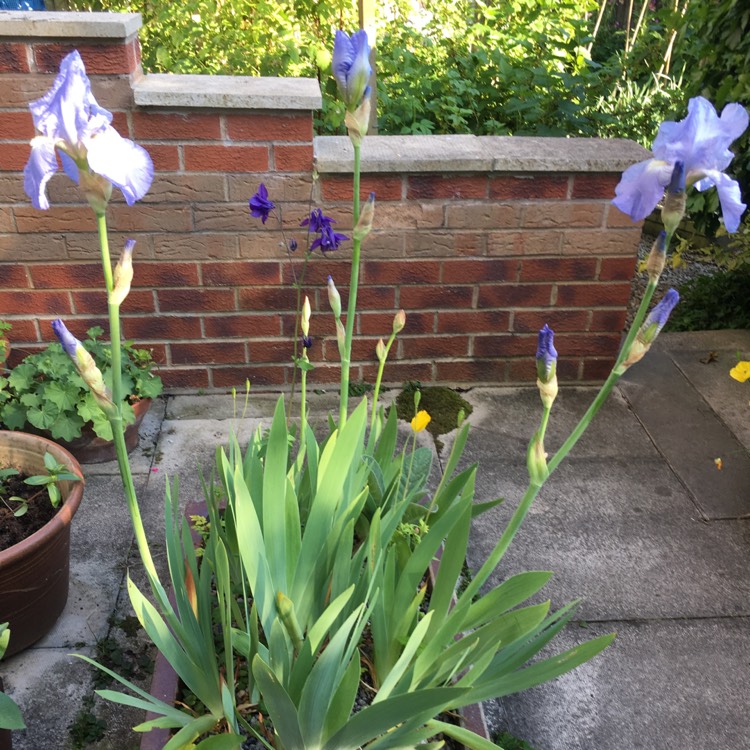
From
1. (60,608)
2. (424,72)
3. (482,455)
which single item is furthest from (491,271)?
Answer: (60,608)

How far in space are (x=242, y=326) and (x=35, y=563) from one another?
4.41 ft

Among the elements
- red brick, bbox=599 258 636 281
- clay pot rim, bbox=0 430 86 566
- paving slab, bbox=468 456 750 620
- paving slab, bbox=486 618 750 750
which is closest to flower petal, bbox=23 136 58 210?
clay pot rim, bbox=0 430 86 566

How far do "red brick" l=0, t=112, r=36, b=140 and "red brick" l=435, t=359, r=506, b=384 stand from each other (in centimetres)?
167

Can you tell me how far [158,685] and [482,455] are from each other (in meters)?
1.56

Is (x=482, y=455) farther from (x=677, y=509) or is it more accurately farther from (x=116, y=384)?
(x=116, y=384)

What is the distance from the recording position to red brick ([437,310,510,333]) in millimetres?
3115

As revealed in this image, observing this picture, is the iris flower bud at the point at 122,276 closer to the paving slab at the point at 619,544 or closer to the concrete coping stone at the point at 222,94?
the paving slab at the point at 619,544

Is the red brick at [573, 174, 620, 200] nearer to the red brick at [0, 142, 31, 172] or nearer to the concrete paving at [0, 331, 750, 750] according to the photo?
the concrete paving at [0, 331, 750, 750]

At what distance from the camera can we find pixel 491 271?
3035mm

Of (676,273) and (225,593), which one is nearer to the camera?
(225,593)

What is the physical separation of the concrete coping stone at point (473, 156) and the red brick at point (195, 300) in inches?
23.3

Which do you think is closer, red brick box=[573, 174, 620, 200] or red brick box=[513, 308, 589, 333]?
red brick box=[573, 174, 620, 200]

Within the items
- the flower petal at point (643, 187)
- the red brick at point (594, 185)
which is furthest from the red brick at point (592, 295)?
the flower petal at point (643, 187)

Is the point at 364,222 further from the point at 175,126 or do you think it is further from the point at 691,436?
the point at 691,436
